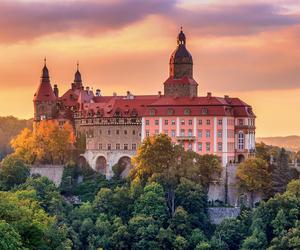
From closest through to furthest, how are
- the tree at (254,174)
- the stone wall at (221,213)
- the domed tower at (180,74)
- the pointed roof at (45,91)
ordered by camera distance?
the stone wall at (221,213) < the tree at (254,174) < the domed tower at (180,74) < the pointed roof at (45,91)

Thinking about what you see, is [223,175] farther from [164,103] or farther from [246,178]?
[164,103]

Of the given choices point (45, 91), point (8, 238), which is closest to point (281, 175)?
point (45, 91)

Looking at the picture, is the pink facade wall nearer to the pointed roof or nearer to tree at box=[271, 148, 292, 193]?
tree at box=[271, 148, 292, 193]

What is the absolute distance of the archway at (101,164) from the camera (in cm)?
10175

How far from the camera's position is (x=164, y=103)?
10044 centimetres

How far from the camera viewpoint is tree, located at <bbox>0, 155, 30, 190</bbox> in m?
95.9

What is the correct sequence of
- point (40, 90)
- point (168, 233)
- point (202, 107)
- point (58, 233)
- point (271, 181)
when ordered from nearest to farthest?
point (58, 233)
point (168, 233)
point (271, 181)
point (202, 107)
point (40, 90)

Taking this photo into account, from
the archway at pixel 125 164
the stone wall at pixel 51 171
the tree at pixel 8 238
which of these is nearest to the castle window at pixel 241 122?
the archway at pixel 125 164

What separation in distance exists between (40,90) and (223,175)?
76.0 ft

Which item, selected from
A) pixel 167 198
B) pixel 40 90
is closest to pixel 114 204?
pixel 167 198

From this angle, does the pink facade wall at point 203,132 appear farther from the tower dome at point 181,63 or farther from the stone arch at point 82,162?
the stone arch at point 82,162

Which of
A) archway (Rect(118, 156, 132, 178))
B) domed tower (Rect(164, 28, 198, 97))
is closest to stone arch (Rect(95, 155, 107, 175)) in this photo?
archway (Rect(118, 156, 132, 178))

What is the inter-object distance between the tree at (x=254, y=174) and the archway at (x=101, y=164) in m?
16.0

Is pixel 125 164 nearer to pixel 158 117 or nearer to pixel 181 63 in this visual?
pixel 158 117
